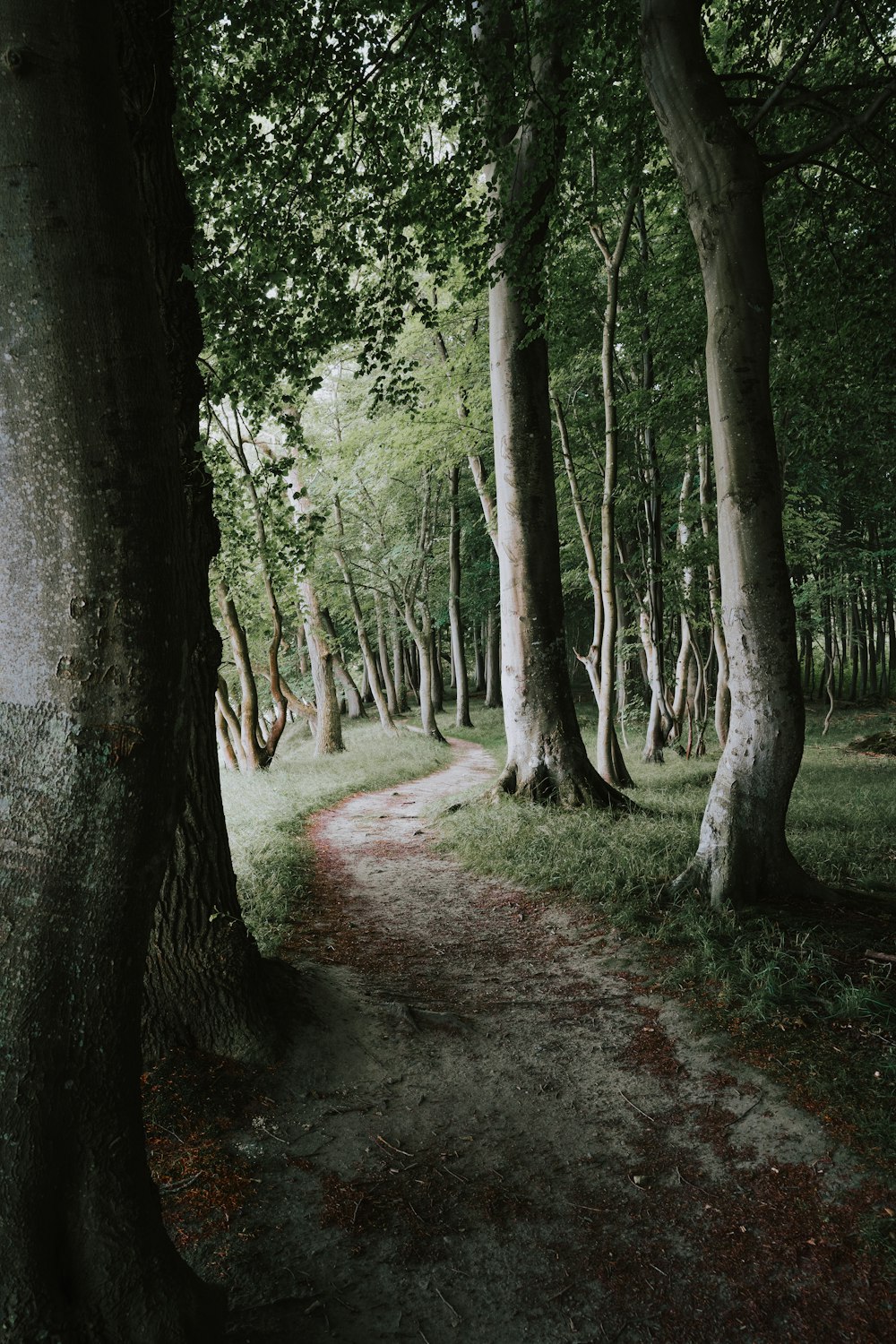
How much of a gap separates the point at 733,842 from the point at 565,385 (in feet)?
34.1

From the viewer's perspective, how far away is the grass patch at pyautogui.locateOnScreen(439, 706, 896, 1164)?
3236 mm

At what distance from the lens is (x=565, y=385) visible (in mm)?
12922

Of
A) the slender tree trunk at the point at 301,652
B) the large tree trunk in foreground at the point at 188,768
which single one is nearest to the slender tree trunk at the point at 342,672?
the slender tree trunk at the point at 301,652

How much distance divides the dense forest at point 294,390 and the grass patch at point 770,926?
431 mm

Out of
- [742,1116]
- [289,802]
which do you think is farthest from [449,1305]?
[289,802]

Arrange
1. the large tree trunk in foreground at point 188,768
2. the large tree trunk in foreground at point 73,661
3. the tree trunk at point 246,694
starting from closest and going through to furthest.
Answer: the large tree trunk in foreground at point 73,661 → the large tree trunk in foreground at point 188,768 → the tree trunk at point 246,694

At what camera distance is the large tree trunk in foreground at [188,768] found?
3160 millimetres

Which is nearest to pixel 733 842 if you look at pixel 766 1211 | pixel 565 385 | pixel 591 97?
pixel 766 1211

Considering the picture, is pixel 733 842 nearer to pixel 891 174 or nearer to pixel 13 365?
pixel 13 365

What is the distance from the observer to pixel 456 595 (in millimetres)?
21328

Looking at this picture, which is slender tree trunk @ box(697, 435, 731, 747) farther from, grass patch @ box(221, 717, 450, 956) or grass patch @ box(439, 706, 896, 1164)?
grass patch @ box(221, 717, 450, 956)

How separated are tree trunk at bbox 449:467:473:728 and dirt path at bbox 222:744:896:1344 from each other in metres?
16.0

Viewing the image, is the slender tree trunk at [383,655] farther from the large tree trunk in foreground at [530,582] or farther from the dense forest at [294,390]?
the large tree trunk in foreground at [530,582]

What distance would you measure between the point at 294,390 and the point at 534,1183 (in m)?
5.29
